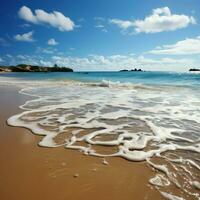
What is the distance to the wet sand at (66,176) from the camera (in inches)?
104

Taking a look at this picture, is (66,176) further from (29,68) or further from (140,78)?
(29,68)

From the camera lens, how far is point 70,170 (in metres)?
3.22

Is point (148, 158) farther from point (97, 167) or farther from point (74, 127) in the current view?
point (74, 127)

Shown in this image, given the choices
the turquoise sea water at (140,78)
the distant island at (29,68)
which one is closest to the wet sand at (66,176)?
the turquoise sea water at (140,78)

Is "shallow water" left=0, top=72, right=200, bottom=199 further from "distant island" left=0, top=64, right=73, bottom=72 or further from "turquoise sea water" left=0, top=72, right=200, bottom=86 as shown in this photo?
"distant island" left=0, top=64, right=73, bottom=72

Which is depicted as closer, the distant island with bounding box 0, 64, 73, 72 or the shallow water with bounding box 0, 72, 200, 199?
the shallow water with bounding box 0, 72, 200, 199

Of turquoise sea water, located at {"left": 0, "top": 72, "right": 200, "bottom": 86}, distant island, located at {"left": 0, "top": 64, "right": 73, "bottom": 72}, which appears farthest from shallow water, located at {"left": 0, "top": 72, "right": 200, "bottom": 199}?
distant island, located at {"left": 0, "top": 64, "right": 73, "bottom": 72}

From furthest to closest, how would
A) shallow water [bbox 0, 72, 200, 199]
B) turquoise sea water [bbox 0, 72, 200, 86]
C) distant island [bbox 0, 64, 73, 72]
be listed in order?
1. distant island [bbox 0, 64, 73, 72]
2. turquoise sea water [bbox 0, 72, 200, 86]
3. shallow water [bbox 0, 72, 200, 199]

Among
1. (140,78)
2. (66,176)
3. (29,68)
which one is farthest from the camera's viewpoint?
(29,68)

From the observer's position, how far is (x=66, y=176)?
3.04 metres

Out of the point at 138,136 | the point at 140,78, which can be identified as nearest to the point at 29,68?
the point at 140,78

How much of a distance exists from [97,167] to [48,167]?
0.84 metres

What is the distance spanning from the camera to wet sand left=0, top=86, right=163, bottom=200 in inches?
104

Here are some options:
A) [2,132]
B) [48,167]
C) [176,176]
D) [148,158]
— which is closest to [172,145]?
[148,158]
